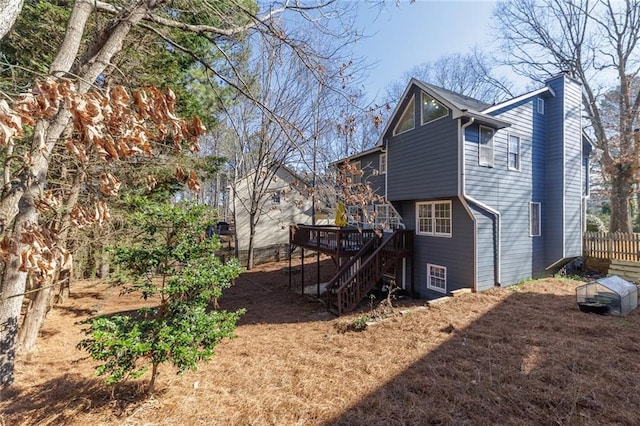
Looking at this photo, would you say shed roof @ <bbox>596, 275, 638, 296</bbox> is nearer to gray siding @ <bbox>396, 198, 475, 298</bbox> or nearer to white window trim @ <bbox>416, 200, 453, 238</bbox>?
gray siding @ <bbox>396, 198, 475, 298</bbox>

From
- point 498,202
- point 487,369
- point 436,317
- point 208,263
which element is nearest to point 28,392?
point 208,263

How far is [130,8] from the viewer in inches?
150

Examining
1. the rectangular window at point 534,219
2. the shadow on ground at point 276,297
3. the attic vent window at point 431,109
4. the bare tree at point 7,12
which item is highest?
the attic vent window at point 431,109

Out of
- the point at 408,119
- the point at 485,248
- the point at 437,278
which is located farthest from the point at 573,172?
the point at 437,278

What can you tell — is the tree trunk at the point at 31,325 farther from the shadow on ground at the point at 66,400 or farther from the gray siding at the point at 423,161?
the gray siding at the point at 423,161

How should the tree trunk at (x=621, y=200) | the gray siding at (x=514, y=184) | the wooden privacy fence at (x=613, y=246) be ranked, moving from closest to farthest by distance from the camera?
the gray siding at (x=514, y=184) → the wooden privacy fence at (x=613, y=246) → the tree trunk at (x=621, y=200)

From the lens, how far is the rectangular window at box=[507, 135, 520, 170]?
9.99 m

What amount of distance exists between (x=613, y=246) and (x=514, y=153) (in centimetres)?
529

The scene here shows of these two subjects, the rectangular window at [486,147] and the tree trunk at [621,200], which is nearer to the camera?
the rectangular window at [486,147]

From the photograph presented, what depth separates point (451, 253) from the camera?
963 centimetres

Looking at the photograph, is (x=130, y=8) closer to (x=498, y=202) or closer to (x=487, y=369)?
(x=487, y=369)

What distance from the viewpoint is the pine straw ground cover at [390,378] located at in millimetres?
3512

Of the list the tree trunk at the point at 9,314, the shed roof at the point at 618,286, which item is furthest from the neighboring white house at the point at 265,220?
the tree trunk at the point at 9,314

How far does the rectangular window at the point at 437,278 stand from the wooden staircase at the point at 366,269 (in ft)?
3.31
